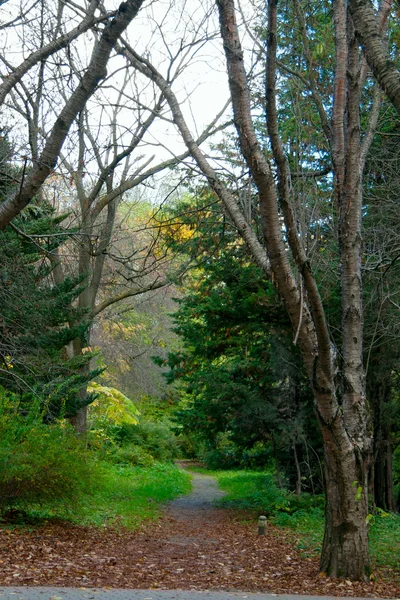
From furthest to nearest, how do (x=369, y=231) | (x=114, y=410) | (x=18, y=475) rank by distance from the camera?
(x=114, y=410) → (x=369, y=231) → (x=18, y=475)

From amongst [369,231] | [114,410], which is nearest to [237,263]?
[369,231]

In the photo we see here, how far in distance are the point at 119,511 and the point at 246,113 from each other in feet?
34.4

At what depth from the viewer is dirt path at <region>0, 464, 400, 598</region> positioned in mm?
6719

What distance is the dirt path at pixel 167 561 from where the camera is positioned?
6.72 m

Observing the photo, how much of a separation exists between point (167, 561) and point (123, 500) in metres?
7.65

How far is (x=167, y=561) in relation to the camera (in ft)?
29.2

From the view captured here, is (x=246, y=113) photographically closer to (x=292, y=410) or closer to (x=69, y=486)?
(x=69, y=486)

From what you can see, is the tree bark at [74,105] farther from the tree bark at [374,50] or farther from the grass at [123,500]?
the grass at [123,500]

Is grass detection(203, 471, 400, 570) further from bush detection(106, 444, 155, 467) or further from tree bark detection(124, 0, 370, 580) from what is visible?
bush detection(106, 444, 155, 467)

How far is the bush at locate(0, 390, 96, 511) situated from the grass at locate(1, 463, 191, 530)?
1.35ft

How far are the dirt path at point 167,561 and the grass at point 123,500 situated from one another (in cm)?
39

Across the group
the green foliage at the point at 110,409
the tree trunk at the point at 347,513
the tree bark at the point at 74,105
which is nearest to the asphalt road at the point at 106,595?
the tree trunk at the point at 347,513

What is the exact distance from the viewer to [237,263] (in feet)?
49.0

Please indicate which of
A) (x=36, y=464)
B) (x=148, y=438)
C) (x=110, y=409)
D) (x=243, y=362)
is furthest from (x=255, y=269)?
(x=148, y=438)
